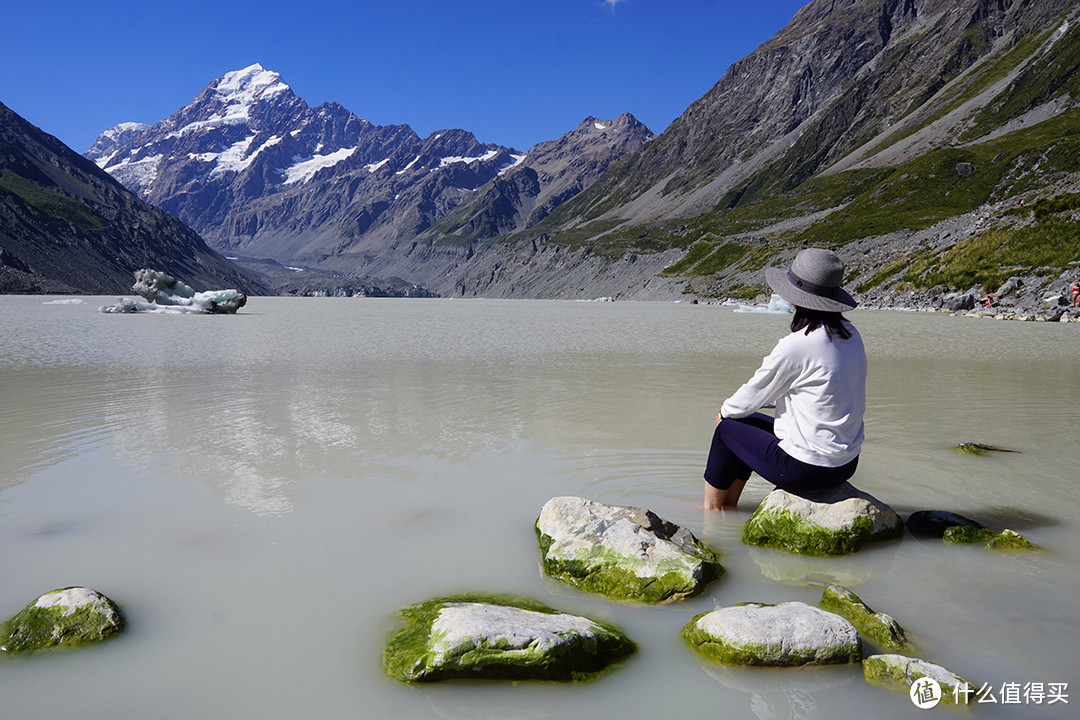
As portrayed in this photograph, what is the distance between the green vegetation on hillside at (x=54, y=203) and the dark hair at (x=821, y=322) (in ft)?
681

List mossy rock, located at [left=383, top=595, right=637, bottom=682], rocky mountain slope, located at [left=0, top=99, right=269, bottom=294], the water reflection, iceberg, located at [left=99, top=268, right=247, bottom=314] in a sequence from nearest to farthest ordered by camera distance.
→ the water reflection → mossy rock, located at [left=383, top=595, right=637, bottom=682] → iceberg, located at [left=99, top=268, right=247, bottom=314] → rocky mountain slope, located at [left=0, top=99, right=269, bottom=294]

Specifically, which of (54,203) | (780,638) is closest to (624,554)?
(780,638)

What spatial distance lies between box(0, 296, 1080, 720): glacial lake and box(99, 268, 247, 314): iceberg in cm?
4720

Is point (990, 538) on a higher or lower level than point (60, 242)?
lower

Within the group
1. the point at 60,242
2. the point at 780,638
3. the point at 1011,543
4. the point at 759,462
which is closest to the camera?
the point at 780,638

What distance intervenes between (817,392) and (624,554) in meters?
2.37

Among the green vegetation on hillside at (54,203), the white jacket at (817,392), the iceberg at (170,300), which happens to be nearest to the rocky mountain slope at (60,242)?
the green vegetation on hillside at (54,203)

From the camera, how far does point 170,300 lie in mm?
62844

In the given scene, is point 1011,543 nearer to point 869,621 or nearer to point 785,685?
point 869,621

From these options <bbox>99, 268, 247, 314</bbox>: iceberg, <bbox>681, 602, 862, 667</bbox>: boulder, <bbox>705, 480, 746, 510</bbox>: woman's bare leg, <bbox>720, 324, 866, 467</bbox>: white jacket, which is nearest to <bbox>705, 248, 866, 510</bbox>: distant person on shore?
<bbox>720, 324, 866, 467</bbox>: white jacket

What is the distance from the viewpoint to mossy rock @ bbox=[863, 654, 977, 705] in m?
3.80

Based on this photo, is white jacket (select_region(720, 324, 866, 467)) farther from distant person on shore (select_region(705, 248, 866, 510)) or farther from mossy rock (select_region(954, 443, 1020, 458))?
mossy rock (select_region(954, 443, 1020, 458))

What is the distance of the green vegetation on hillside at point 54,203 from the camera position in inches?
6777

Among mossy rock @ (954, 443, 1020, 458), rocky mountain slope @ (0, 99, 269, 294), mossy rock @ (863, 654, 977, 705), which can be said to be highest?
rocky mountain slope @ (0, 99, 269, 294)
